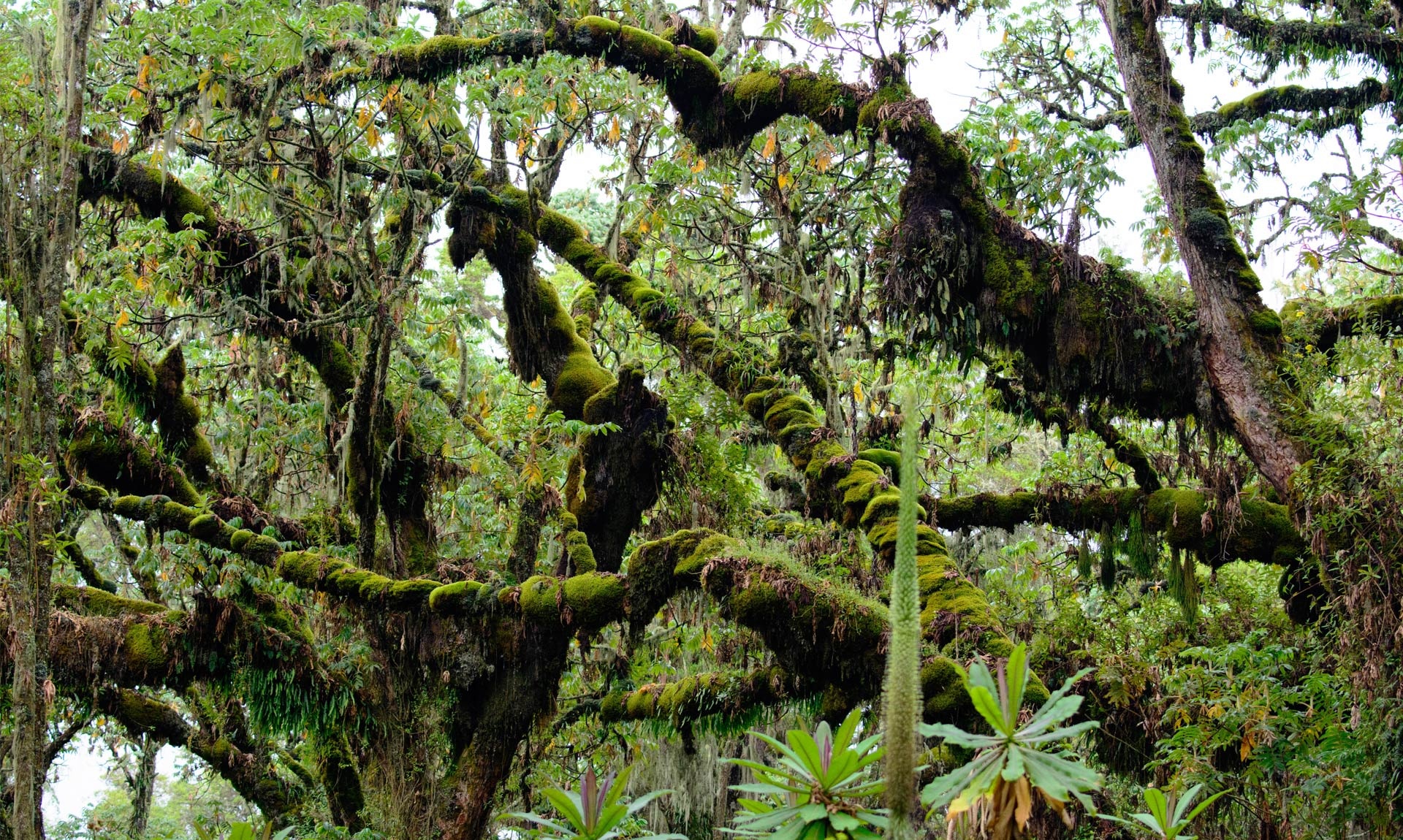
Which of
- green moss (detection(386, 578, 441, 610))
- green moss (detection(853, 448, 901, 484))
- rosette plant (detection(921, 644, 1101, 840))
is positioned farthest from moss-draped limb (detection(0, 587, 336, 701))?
rosette plant (detection(921, 644, 1101, 840))

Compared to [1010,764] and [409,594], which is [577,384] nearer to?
[409,594]

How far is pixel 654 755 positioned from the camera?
11.1 meters

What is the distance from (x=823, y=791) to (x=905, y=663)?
984 millimetres

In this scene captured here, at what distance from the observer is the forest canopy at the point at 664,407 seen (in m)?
5.80

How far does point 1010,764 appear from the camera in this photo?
7.45 ft

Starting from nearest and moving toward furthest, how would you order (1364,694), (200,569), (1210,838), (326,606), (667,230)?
→ (1364,694) → (1210,838) → (200,569) → (326,606) → (667,230)

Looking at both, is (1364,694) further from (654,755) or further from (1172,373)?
(654,755)

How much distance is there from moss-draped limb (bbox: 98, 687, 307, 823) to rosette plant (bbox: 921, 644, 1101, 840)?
6.95 metres

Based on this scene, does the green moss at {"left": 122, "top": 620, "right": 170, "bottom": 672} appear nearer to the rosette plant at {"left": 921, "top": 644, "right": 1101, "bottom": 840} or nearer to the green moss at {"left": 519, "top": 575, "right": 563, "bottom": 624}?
the green moss at {"left": 519, "top": 575, "right": 563, "bottom": 624}

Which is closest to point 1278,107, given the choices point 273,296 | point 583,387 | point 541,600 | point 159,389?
point 583,387

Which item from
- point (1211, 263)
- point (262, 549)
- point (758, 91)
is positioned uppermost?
point (758, 91)

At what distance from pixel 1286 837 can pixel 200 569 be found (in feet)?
23.6

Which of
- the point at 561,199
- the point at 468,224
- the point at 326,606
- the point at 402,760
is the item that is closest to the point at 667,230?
the point at 468,224

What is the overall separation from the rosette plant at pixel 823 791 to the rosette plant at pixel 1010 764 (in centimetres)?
16
